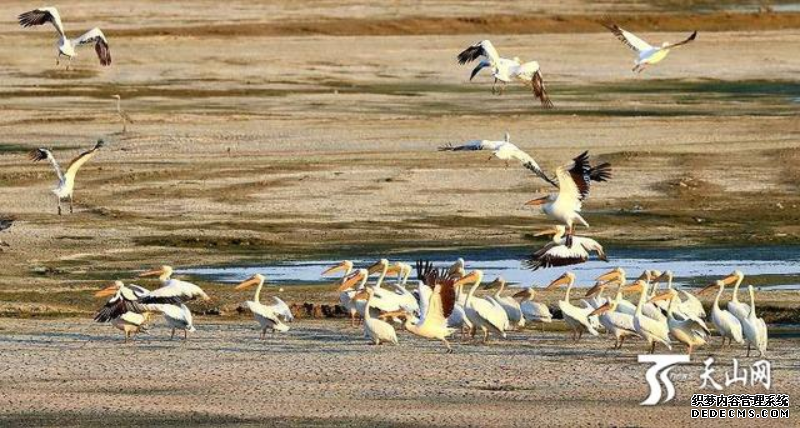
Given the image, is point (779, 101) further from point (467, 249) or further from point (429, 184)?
point (467, 249)

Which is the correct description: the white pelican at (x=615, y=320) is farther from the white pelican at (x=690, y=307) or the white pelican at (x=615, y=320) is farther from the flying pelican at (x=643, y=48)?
the flying pelican at (x=643, y=48)

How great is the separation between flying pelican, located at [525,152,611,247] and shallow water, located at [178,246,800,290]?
264cm

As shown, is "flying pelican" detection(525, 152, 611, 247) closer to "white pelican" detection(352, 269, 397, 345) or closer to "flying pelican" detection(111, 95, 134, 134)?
"white pelican" detection(352, 269, 397, 345)

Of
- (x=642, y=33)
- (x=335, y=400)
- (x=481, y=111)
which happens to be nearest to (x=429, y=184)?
(x=481, y=111)

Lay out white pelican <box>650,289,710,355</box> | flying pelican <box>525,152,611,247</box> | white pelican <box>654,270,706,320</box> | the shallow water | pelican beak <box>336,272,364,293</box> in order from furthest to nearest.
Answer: the shallow water → pelican beak <box>336,272,364,293</box> → flying pelican <box>525,152,611,247</box> → white pelican <box>654,270,706,320</box> → white pelican <box>650,289,710,355</box>

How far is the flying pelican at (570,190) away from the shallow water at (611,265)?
2642 millimetres

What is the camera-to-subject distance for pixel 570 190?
19.2 m

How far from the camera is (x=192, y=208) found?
2811 cm

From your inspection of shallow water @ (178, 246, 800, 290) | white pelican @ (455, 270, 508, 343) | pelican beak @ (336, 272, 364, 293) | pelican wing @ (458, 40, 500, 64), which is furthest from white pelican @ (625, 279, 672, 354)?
pelican wing @ (458, 40, 500, 64)

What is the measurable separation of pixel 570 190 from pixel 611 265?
168 inches

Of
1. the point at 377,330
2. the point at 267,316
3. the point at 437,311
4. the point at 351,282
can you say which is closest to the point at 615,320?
the point at 437,311

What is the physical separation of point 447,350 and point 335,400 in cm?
304

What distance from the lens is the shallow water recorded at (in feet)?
72.8

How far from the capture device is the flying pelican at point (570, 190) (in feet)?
62.0
